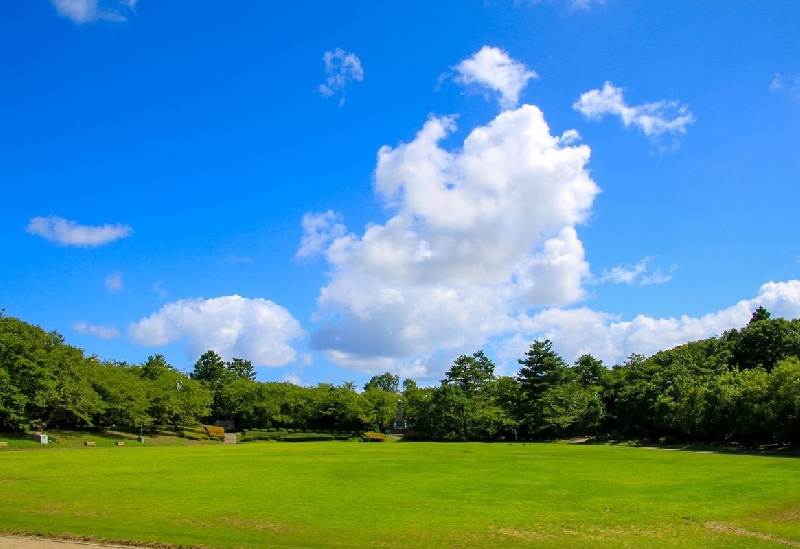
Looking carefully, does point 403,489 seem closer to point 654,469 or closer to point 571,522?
point 571,522

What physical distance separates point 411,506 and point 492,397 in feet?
213

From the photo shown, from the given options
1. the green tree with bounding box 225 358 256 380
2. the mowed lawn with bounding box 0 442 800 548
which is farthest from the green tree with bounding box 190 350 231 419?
the mowed lawn with bounding box 0 442 800 548

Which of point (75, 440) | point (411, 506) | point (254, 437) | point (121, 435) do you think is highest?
point (411, 506)

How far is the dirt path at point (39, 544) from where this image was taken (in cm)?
1270

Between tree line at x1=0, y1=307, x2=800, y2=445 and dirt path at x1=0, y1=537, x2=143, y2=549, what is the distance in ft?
148

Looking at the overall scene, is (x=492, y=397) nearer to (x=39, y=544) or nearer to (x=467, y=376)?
(x=467, y=376)

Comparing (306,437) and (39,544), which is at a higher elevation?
(39,544)

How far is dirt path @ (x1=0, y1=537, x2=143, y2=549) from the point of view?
12.7m

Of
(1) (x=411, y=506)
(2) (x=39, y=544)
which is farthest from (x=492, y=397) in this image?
(2) (x=39, y=544)

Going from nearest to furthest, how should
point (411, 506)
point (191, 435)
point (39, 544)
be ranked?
point (39, 544) → point (411, 506) → point (191, 435)

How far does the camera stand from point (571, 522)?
623 inches

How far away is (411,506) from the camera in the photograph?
18188mm

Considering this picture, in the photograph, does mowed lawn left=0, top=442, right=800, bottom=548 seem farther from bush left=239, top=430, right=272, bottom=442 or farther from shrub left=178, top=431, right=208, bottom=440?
bush left=239, top=430, right=272, bottom=442

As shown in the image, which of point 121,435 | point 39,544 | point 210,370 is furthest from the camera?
point 210,370
